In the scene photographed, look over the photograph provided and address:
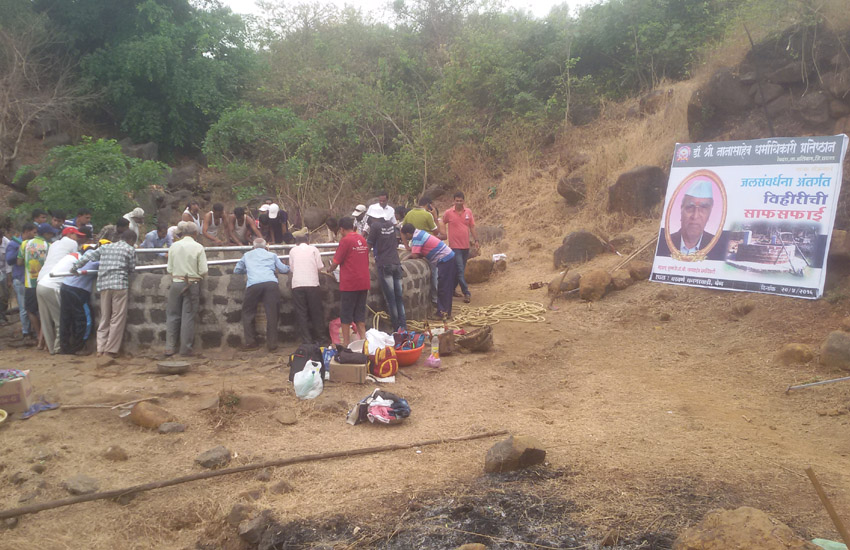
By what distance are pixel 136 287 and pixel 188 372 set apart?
4.52 feet

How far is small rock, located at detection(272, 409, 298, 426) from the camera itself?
578 cm

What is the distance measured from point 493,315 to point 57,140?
18.3 metres

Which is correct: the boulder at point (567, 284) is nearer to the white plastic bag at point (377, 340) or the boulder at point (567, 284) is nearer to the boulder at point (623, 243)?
the boulder at point (623, 243)

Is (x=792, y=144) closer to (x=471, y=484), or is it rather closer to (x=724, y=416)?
(x=724, y=416)

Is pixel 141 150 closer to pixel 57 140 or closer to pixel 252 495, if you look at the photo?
pixel 57 140

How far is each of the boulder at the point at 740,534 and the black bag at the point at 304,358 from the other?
423 centimetres

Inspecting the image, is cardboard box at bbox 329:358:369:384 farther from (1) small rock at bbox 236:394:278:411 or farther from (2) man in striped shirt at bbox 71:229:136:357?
(2) man in striped shirt at bbox 71:229:136:357

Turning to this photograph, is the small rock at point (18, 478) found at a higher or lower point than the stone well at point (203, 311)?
lower

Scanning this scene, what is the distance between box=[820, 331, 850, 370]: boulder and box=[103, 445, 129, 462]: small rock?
6.65 metres

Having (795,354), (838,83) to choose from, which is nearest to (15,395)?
(795,354)

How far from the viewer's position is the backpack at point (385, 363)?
6820mm

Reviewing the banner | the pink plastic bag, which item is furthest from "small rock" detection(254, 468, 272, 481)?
the banner

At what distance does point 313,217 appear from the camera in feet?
58.0

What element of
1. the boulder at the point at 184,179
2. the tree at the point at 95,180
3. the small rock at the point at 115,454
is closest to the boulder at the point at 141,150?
the boulder at the point at 184,179
